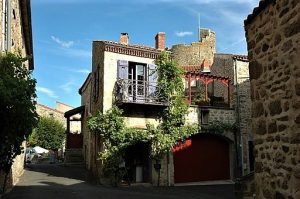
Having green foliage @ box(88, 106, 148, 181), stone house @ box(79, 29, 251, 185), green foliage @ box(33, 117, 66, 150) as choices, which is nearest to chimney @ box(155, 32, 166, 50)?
stone house @ box(79, 29, 251, 185)

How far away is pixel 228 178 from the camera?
2238cm

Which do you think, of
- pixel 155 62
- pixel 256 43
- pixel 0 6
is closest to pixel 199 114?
pixel 155 62

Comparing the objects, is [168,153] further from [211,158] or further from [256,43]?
[256,43]

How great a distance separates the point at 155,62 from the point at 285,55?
50.3 feet

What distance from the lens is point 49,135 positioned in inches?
1630

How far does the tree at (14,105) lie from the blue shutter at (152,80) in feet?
36.2

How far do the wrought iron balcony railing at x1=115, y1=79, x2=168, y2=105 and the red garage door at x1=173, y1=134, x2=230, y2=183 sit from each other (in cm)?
281

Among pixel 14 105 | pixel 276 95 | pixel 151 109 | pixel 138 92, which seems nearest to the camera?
pixel 276 95

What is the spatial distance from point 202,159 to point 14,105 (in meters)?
14.7

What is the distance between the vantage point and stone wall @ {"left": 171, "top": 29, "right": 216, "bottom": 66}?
3503cm

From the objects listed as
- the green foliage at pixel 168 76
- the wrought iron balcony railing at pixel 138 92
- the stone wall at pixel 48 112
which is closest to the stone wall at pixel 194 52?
the green foliage at pixel 168 76

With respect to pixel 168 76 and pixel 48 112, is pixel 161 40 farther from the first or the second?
pixel 48 112

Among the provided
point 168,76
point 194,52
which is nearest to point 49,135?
point 194,52

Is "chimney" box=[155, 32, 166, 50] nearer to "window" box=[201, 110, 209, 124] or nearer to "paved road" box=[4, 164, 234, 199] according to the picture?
"window" box=[201, 110, 209, 124]
